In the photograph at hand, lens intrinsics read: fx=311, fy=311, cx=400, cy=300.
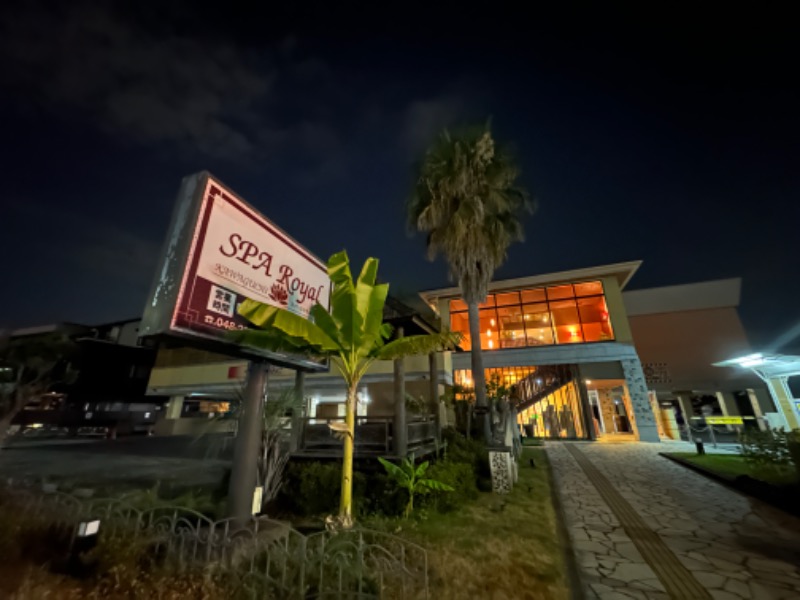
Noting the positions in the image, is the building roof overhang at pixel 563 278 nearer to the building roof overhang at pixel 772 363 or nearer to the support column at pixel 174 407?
the building roof overhang at pixel 772 363

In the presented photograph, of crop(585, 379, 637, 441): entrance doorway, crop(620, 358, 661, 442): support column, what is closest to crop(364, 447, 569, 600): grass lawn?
crop(620, 358, 661, 442): support column

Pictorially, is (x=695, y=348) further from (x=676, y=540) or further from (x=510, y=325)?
(x=676, y=540)

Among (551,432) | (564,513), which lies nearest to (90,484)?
(564,513)

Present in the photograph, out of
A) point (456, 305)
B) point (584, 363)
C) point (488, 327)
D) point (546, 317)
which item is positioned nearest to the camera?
point (584, 363)

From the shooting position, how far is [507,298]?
81.7ft

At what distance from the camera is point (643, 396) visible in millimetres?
18688

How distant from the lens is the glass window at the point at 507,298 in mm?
24656

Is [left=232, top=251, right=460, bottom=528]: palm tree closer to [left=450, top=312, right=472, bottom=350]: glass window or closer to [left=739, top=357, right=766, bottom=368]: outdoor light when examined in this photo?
[left=739, top=357, right=766, bottom=368]: outdoor light

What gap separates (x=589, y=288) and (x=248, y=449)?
80.2 ft

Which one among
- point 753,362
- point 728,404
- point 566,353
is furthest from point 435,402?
point 728,404

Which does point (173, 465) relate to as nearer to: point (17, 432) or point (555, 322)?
point (555, 322)

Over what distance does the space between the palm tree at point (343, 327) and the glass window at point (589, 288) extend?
22.0 meters

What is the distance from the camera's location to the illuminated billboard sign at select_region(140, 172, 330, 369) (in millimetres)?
4875

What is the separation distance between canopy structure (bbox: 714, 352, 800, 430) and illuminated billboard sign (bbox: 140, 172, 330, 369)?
1653 cm
